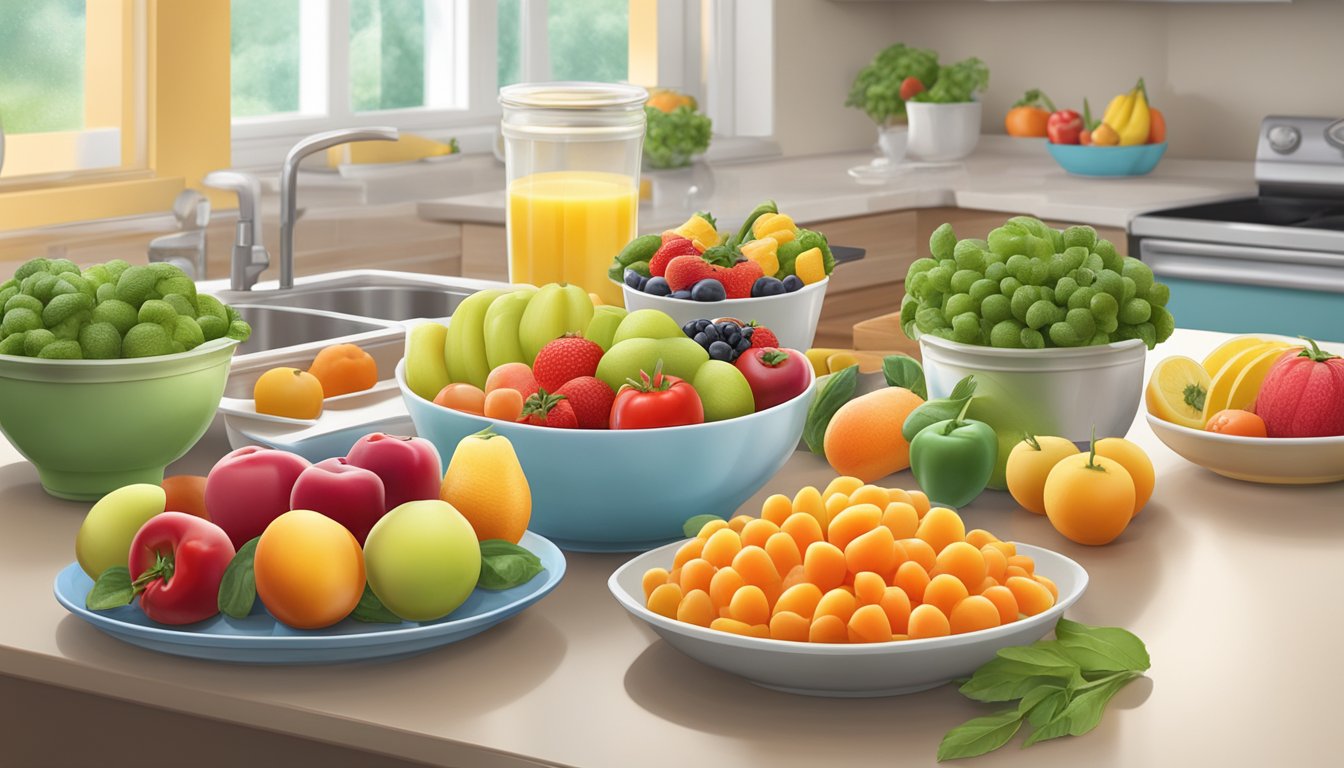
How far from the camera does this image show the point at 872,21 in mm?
4617

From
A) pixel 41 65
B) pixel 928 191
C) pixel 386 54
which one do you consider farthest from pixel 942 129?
pixel 41 65

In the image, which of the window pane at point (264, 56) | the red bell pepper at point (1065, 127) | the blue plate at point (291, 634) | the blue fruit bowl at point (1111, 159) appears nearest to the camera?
the blue plate at point (291, 634)

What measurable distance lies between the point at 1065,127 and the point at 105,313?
125 inches

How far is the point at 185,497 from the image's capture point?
108cm

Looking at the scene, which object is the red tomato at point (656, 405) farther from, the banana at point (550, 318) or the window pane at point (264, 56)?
the window pane at point (264, 56)

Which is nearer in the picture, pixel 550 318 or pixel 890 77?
pixel 550 318

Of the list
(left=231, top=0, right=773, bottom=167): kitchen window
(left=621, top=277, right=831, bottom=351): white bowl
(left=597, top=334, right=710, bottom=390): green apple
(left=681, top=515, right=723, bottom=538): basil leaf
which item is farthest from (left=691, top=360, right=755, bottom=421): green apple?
(left=231, top=0, right=773, bottom=167): kitchen window

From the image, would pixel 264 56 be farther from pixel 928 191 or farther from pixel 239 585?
pixel 239 585

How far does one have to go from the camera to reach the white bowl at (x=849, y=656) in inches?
34.4

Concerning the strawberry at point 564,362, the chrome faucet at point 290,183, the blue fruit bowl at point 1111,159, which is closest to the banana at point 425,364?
the strawberry at point 564,362

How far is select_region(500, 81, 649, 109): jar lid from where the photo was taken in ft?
6.18

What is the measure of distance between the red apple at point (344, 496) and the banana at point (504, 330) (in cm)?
36

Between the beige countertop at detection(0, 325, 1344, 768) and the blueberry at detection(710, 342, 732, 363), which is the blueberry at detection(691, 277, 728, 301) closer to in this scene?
the blueberry at detection(710, 342, 732, 363)

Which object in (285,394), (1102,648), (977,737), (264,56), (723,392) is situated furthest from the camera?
(264,56)
